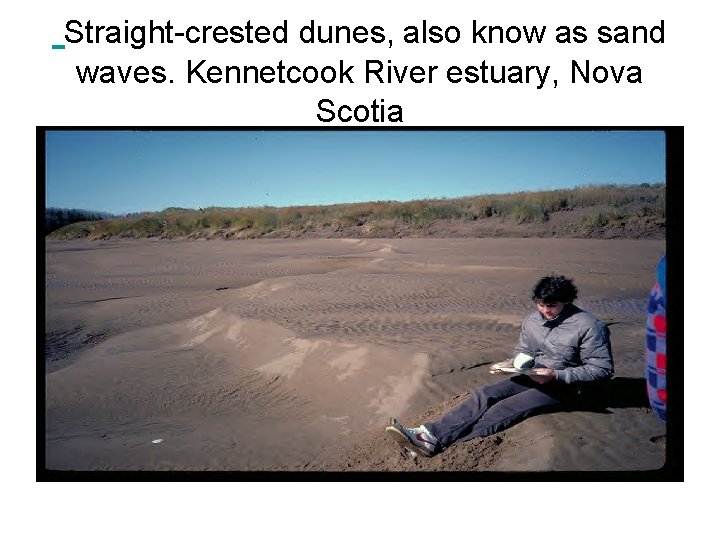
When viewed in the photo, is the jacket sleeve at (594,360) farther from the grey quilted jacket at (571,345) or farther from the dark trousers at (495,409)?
the dark trousers at (495,409)

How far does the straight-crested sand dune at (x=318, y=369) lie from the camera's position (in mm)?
4484

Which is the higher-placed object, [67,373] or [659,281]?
[659,281]

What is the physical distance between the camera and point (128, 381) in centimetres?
792

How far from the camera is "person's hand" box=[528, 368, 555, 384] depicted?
4.06m

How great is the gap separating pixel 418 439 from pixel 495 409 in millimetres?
605

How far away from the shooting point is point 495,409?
14.3 feet

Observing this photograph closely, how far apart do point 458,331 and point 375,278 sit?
5.70m

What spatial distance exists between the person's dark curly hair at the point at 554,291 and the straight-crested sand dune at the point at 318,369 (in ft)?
2.99

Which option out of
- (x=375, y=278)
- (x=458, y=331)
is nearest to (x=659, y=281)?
(x=458, y=331)

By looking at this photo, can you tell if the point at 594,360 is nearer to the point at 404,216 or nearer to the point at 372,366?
the point at 372,366

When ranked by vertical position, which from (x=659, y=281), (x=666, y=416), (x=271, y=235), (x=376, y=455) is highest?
(x=271, y=235)

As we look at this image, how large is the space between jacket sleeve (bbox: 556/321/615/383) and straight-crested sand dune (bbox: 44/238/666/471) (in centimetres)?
49

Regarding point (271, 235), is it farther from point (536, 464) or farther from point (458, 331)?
point (536, 464)

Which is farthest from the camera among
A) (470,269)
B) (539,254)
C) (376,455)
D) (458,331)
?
(539,254)
